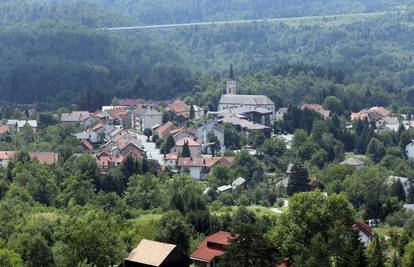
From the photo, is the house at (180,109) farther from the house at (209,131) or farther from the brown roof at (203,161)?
the brown roof at (203,161)

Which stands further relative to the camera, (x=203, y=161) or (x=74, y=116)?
(x=74, y=116)

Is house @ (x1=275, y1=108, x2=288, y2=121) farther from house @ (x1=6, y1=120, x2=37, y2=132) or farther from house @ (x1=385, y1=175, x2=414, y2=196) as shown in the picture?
house @ (x1=385, y1=175, x2=414, y2=196)

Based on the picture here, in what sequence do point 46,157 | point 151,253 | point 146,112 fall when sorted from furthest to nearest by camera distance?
point 146,112
point 46,157
point 151,253

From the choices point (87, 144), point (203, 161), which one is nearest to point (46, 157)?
point (87, 144)

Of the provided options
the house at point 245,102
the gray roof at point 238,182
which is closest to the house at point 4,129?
the house at point 245,102

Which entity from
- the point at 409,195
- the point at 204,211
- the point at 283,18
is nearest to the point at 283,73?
the point at 409,195

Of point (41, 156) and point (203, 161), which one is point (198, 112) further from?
point (41, 156)

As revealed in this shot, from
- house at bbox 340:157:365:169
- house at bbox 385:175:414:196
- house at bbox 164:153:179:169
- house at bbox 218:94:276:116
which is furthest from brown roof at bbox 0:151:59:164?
house at bbox 218:94:276:116
